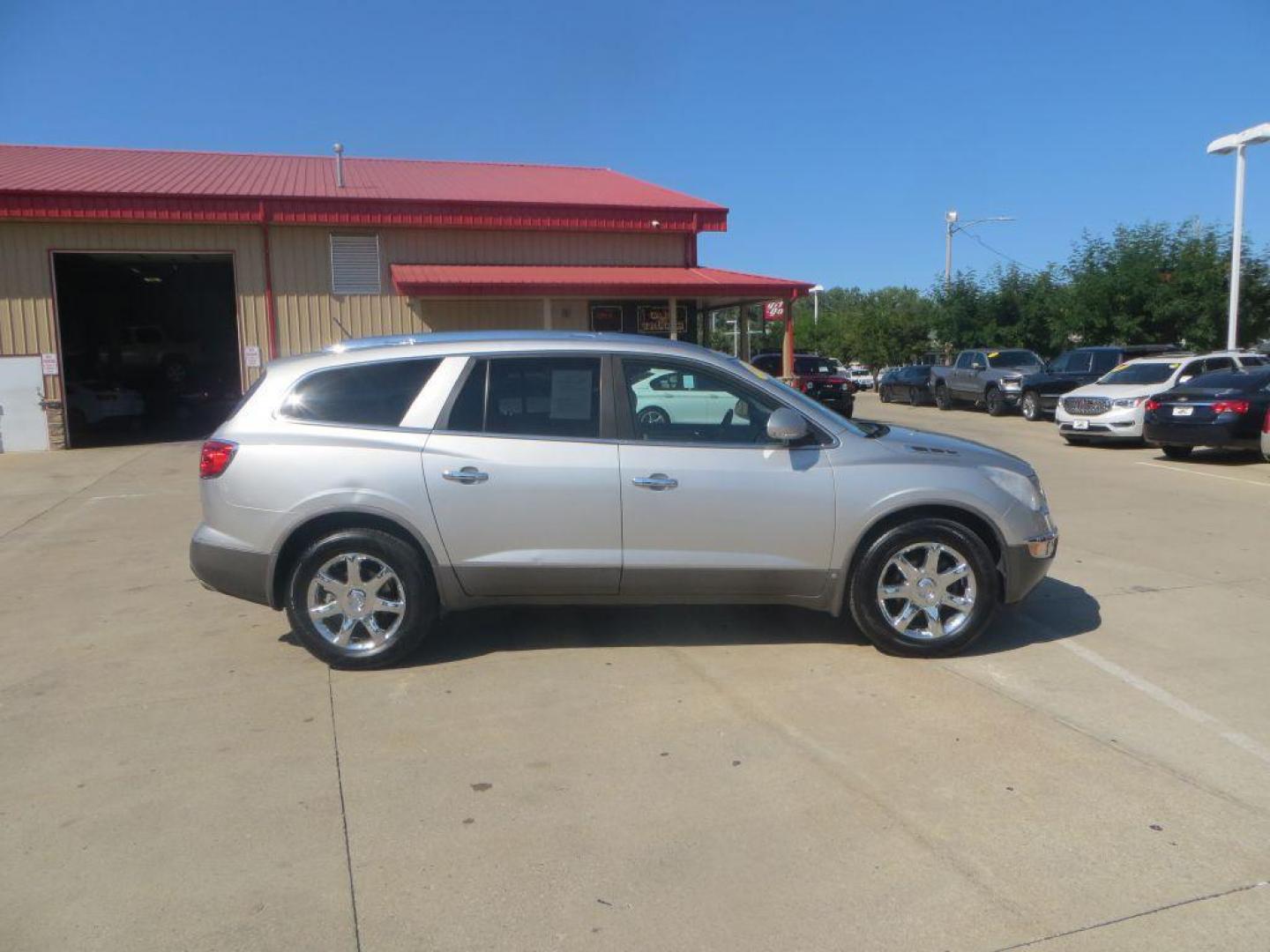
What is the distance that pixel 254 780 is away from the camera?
408 cm

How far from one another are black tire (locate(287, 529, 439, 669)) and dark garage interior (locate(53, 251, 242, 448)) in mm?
16931

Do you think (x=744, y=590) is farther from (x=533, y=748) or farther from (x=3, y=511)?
(x=3, y=511)

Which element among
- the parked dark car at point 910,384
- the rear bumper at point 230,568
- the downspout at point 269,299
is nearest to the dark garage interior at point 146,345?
the downspout at point 269,299

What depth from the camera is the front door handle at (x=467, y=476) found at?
17.0ft

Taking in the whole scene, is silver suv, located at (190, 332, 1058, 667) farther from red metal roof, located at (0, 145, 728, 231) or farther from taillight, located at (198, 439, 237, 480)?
red metal roof, located at (0, 145, 728, 231)

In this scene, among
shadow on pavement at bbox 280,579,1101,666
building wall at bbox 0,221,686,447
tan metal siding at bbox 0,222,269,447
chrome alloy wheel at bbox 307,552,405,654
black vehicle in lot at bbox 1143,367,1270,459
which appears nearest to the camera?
chrome alloy wheel at bbox 307,552,405,654

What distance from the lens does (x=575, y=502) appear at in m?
5.20

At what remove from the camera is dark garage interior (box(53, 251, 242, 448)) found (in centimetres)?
2188

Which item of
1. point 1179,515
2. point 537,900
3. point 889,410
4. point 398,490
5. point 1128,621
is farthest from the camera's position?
point 889,410

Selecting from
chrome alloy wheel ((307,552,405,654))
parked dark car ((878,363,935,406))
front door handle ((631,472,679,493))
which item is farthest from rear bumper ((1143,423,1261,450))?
parked dark car ((878,363,935,406))

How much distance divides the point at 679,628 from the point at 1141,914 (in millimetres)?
3265

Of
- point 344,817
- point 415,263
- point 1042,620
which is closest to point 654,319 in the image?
point 415,263

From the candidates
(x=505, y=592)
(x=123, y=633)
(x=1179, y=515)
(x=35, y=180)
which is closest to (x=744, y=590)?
(x=505, y=592)

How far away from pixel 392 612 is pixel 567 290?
15.9 metres
